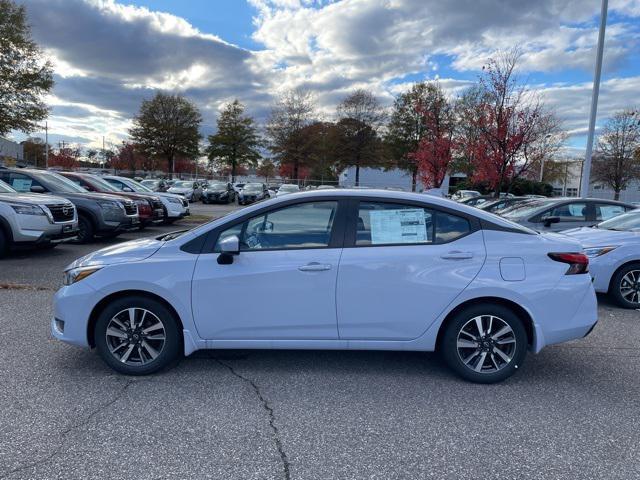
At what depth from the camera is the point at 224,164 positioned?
56969 millimetres

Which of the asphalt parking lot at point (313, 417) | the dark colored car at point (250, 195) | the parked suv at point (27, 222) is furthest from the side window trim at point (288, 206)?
the dark colored car at point (250, 195)

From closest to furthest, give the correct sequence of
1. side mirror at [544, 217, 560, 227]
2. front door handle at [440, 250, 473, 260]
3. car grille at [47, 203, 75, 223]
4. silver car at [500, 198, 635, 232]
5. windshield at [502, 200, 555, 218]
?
1. front door handle at [440, 250, 473, 260]
2. side mirror at [544, 217, 560, 227]
3. car grille at [47, 203, 75, 223]
4. silver car at [500, 198, 635, 232]
5. windshield at [502, 200, 555, 218]

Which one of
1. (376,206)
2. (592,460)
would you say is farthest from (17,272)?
(592,460)

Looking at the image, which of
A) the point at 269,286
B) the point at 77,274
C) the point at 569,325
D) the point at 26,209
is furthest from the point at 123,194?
the point at 569,325

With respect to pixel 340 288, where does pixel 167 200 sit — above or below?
above

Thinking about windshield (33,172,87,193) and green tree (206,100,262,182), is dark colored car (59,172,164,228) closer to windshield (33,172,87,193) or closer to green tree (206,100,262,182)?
windshield (33,172,87,193)

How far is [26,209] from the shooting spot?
8.59 metres

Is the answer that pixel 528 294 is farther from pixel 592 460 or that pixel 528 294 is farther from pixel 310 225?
pixel 310 225

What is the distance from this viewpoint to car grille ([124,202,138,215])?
38.5ft

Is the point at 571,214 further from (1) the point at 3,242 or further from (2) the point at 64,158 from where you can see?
(2) the point at 64,158

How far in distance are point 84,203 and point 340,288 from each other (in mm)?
9299

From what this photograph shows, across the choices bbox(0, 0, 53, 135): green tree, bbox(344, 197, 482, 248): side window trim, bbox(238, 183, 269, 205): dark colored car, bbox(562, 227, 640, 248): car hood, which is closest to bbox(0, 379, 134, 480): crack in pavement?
bbox(344, 197, 482, 248): side window trim

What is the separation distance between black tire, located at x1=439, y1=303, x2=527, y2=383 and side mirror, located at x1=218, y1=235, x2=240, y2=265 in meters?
1.88

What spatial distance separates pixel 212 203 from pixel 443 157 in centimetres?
1670
